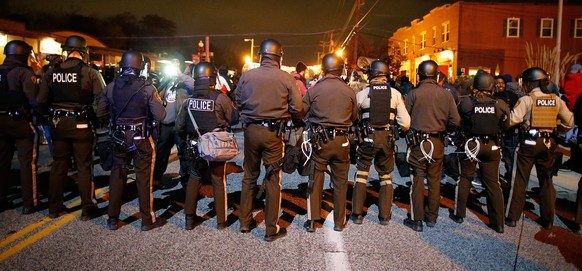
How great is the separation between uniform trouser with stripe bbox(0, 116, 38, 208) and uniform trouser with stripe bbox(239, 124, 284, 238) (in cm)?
305

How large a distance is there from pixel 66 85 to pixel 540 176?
21.0 feet

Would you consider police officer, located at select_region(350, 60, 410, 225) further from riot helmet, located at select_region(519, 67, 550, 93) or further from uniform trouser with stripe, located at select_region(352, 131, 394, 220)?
riot helmet, located at select_region(519, 67, 550, 93)

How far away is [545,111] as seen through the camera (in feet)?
18.4

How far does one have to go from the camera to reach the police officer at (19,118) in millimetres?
5828

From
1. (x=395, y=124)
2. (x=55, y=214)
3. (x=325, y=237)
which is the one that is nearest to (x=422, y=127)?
(x=395, y=124)

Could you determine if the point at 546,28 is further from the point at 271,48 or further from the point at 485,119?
the point at 271,48

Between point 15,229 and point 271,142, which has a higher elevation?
point 271,142

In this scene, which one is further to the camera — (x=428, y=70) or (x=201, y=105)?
(x=428, y=70)

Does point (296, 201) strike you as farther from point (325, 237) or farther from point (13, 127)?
point (13, 127)

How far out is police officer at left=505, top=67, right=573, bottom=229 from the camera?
18.5ft

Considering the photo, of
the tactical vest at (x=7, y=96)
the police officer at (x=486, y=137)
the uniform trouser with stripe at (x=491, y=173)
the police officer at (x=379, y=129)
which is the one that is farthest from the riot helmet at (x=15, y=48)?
the uniform trouser with stripe at (x=491, y=173)

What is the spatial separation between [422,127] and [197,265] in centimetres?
327

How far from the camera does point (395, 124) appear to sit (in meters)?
5.88

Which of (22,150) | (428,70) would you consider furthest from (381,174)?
(22,150)
